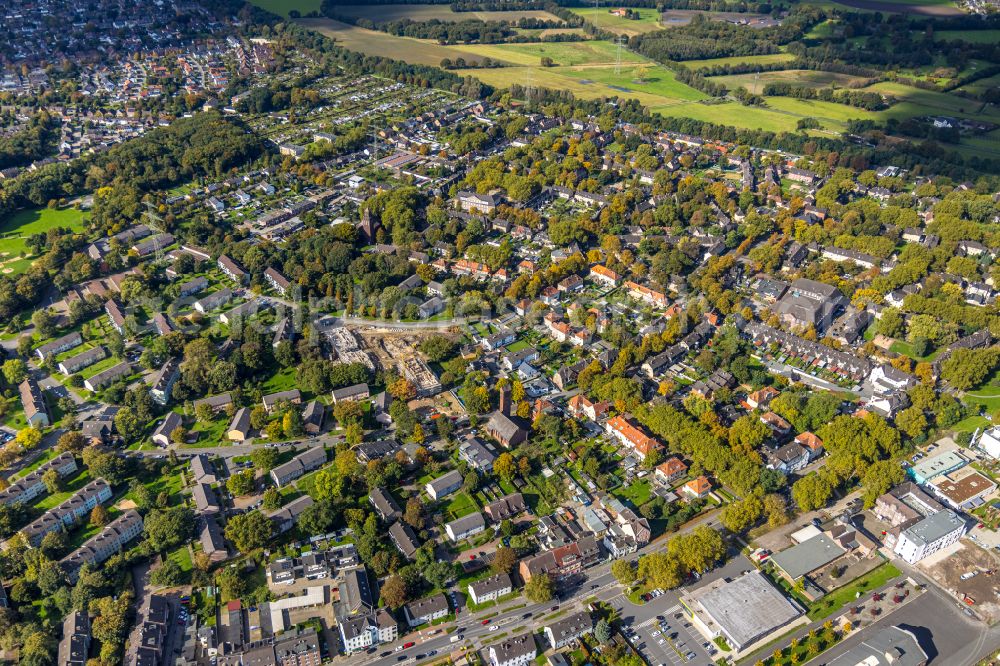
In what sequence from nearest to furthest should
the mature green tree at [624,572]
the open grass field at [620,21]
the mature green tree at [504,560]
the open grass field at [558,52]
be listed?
1. the mature green tree at [624,572]
2. the mature green tree at [504,560]
3. the open grass field at [558,52]
4. the open grass field at [620,21]

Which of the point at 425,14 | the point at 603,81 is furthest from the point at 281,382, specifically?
the point at 425,14

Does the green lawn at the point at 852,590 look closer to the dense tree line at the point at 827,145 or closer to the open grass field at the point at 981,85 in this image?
the dense tree line at the point at 827,145

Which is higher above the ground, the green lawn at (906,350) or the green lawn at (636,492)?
the green lawn at (906,350)

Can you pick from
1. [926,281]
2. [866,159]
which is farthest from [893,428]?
[866,159]

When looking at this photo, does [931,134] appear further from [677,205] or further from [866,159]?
[677,205]

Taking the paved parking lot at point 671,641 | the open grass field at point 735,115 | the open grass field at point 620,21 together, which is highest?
the open grass field at point 620,21

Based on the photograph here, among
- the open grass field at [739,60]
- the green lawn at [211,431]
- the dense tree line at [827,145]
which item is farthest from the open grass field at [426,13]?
the green lawn at [211,431]
